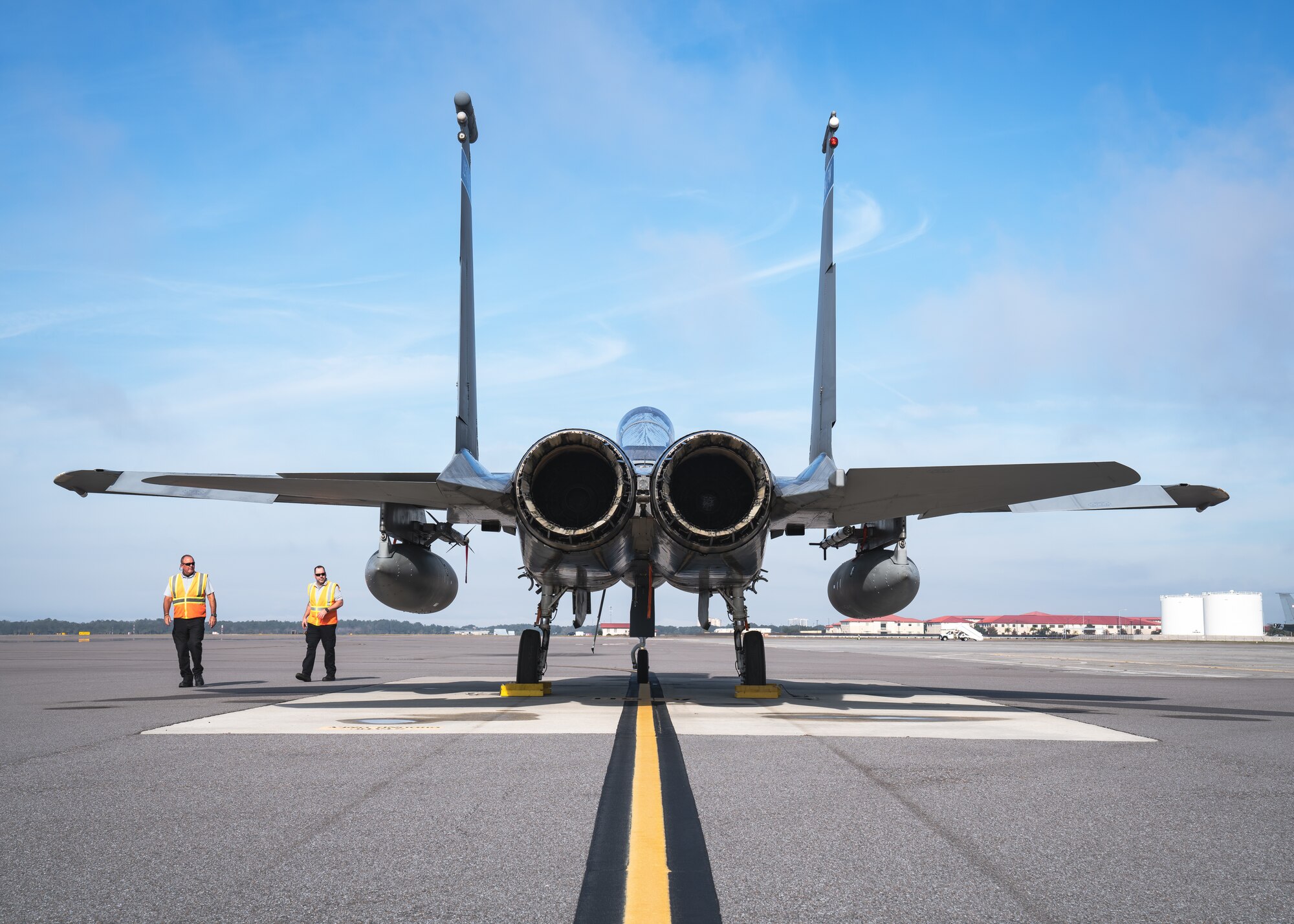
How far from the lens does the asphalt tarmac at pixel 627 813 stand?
2.74m

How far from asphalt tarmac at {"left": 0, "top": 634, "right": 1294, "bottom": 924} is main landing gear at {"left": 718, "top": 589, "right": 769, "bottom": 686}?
5.57 ft

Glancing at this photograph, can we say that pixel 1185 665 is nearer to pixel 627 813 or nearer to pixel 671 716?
pixel 671 716

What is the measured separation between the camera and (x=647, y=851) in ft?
10.8

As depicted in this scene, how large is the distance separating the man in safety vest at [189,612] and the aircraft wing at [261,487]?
3816mm

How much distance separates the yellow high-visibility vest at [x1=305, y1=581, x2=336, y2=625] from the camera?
13562 millimetres

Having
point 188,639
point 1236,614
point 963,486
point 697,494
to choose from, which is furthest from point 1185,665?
point 1236,614

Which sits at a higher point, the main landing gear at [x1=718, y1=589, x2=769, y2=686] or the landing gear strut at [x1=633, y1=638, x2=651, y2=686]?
the main landing gear at [x1=718, y1=589, x2=769, y2=686]

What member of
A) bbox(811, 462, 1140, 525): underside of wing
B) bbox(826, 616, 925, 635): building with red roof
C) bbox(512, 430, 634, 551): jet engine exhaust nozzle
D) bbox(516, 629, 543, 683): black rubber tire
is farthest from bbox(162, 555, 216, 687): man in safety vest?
Result: bbox(826, 616, 925, 635): building with red roof

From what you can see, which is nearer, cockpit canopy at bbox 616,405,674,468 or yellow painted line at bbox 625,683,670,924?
yellow painted line at bbox 625,683,670,924

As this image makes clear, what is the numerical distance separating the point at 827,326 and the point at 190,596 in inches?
370

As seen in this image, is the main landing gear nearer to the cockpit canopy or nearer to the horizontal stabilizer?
the cockpit canopy

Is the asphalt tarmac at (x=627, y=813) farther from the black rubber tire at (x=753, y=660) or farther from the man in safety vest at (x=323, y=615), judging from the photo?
the man in safety vest at (x=323, y=615)

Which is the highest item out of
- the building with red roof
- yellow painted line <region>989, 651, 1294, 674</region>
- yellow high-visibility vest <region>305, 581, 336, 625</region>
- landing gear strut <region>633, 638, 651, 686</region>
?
yellow high-visibility vest <region>305, 581, 336, 625</region>

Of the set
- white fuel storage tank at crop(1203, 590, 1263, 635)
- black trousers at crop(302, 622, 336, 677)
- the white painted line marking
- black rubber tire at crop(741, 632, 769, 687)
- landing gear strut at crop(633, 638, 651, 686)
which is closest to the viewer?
the white painted line marking
